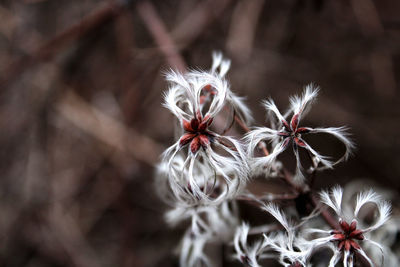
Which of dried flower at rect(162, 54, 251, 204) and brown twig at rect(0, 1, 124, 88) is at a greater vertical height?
brown twig at rect(0, 1, 124, 88)

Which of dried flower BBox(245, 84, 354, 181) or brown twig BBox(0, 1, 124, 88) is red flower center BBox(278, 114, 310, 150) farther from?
brown twig BBox(0, 1, 124, 88)

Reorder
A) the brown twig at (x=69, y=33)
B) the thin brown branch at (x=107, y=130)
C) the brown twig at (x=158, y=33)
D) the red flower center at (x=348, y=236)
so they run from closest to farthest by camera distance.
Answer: the red flower center at (x=348, y=236) → the brown twig at (x=158, y=33) → the brown twig at (x=69, y=33) → the thin brown branch at (x=107, y=130)

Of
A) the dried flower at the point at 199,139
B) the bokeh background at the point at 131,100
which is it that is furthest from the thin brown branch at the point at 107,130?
the dried flower at the point at 199,139

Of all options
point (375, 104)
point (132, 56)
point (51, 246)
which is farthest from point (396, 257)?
point (51, 246)

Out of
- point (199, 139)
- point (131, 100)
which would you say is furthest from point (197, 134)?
point (131, 100)

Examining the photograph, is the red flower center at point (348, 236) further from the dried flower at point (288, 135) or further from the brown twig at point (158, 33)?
the brown twig at point (158, 33)

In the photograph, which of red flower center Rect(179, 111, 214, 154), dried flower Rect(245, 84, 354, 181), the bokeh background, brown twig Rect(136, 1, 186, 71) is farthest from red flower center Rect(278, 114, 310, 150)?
the bokeh background

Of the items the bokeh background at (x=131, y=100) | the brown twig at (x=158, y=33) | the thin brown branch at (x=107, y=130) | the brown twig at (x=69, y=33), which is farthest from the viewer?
the thin brown branch at (x=107, y=130)
